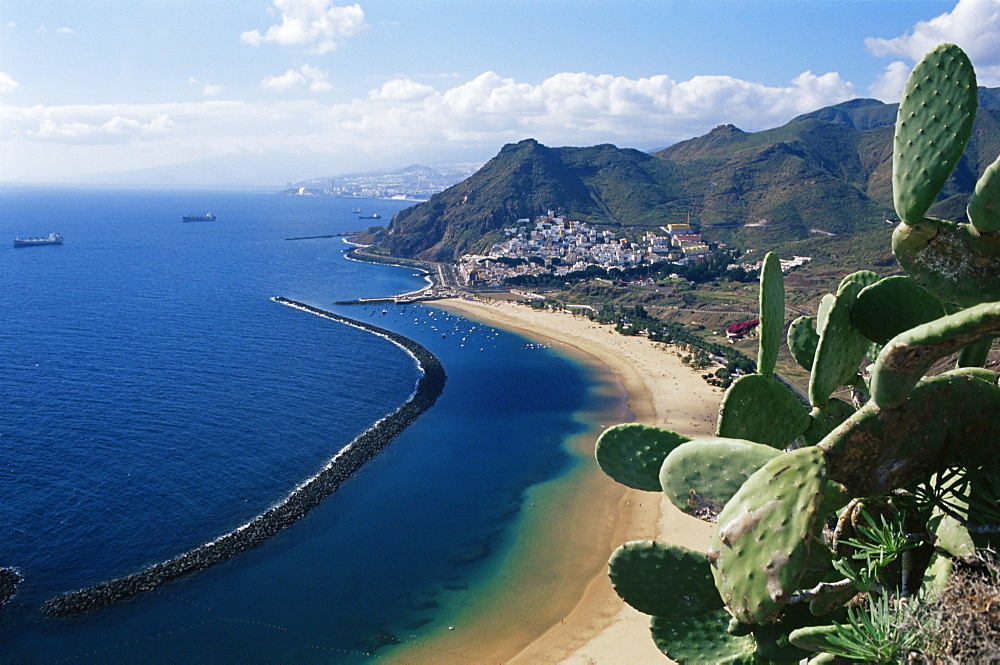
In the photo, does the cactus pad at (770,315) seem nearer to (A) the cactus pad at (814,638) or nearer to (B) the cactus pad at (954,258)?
(B) the cactus pad at (954,258)

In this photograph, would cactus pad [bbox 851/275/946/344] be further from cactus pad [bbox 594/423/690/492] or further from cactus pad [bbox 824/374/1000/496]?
cactus pad [bbox 594/423/690/492]

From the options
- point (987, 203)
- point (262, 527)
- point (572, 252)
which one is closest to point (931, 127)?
point (987, 203)

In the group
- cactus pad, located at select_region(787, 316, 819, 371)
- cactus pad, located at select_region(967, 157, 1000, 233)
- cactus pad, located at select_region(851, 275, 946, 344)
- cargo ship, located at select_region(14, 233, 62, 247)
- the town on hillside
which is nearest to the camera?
cactus pad, located at select_region(967, 157, 1000, 233)

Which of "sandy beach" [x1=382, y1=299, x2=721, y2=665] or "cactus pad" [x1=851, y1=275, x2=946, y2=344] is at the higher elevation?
"cactus pad" [x1=851, y1=275, x2=946, y2=344]

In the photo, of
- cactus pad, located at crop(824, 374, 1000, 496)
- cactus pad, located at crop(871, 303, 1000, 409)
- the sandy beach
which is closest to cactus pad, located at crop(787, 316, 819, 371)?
cactus pad, located at crop(824, 374, 1000, 496)

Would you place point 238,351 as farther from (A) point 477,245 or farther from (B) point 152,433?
(A) point 477,245

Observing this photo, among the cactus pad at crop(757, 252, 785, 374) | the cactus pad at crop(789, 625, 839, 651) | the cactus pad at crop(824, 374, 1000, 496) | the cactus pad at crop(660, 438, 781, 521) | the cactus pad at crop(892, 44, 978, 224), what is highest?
the cactus pad at crop(892, 44, 978, 224)

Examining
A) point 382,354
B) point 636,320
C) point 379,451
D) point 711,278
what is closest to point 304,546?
point 379,451
